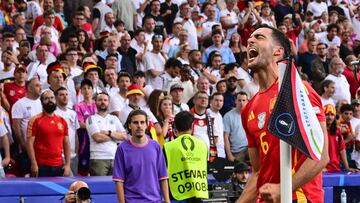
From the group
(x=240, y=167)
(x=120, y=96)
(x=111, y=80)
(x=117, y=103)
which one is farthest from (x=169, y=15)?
(x=240, y=167)

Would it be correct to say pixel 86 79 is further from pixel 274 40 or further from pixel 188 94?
pixel 274 40

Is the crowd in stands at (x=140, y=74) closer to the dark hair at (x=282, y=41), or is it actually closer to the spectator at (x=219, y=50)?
the spectator at (x=219, y=50)

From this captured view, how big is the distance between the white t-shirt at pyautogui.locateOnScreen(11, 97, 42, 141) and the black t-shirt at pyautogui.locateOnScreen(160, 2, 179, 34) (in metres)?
7.92

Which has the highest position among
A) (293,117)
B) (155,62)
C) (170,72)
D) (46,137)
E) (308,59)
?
(308,59)

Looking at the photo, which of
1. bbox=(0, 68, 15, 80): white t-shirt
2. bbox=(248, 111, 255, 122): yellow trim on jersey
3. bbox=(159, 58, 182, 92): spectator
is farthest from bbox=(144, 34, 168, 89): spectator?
bbox=(248, 111, 255, 122): yellow trim on jersey

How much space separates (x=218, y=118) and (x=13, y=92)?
10.8 ft

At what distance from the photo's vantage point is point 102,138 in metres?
14.1

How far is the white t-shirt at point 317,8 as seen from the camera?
2467 cm

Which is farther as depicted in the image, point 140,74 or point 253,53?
point 140,74

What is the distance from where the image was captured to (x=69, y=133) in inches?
563

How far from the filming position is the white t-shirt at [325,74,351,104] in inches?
741

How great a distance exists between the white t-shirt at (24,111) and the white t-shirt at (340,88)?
665 centimetres

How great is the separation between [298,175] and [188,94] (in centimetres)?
1154

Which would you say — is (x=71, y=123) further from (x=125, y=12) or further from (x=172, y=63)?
(x=125, y=12)
